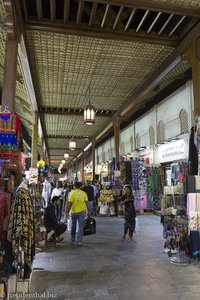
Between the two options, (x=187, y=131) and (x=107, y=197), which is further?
(x=107, y=197)

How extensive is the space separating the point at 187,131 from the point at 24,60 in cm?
595

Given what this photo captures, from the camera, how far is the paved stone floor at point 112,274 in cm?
393

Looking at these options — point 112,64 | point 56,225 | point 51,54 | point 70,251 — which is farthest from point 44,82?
point 70,251

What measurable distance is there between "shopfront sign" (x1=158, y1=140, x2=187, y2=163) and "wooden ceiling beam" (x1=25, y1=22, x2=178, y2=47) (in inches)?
181

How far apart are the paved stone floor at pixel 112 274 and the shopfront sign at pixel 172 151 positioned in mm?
3995

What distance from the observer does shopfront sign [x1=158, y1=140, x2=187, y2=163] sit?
10039 millimetres

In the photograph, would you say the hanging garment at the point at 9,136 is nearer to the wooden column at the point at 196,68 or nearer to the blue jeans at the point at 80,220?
the blue jeans at the point at 80,220

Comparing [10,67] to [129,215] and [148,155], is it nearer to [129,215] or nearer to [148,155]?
[129,215]

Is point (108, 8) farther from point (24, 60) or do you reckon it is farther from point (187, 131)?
point (187, 131)

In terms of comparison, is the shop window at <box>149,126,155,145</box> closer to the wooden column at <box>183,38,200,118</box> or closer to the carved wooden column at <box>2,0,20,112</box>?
the wooden column at <box>183,38,200,118</box>

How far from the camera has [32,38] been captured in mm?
6320

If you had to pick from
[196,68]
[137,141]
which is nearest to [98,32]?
[196,68]

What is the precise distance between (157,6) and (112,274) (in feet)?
16.0

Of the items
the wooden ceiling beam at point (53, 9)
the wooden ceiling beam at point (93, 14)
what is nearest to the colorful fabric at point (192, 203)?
the wooden ceiling beam at point (93, 14)
